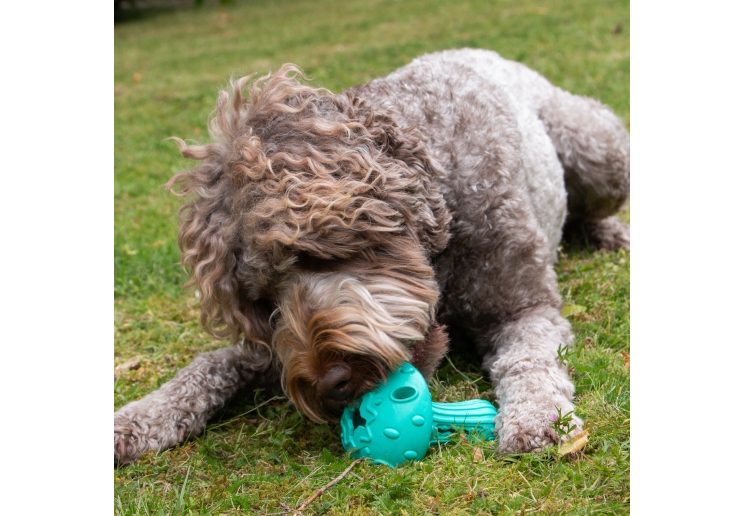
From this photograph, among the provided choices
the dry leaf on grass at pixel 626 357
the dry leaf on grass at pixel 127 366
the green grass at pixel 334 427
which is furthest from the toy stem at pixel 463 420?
the dry leaf on grass at pixel 127 366

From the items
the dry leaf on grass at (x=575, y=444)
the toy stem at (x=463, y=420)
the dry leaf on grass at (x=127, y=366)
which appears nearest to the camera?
the dry leaf on grass at (x=575, y=444)

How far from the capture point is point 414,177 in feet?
12.1

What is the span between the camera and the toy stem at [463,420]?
141 inches

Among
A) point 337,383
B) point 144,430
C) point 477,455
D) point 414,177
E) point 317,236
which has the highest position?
point 414,177

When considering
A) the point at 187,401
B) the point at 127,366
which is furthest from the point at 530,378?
the point at 127,366

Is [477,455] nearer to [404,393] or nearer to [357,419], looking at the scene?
[404,393]

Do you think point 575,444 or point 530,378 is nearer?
point 575,444

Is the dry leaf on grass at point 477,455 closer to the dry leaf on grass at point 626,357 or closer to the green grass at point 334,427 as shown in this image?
the green grass at point 334,427

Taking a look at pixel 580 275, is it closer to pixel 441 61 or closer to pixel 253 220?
pixel 441 61

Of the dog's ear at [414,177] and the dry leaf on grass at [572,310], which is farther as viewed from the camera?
the dry leaf on grass at [572,310]

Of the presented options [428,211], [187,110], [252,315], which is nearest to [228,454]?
[252,315]

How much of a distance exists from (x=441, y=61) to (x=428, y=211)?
1.57 meters

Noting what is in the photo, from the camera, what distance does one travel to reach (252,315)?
149 inches

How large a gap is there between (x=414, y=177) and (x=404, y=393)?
0.99 metres
